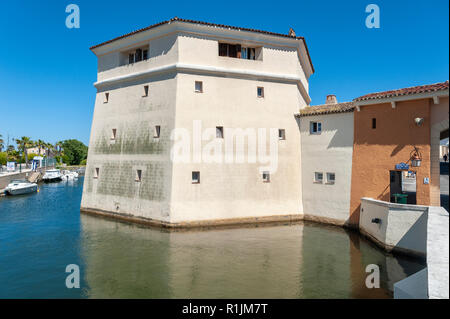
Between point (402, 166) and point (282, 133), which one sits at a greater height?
point (282, 133)

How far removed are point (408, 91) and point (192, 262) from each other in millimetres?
14733

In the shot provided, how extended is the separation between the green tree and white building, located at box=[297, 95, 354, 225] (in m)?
95.5

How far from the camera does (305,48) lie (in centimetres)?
2241

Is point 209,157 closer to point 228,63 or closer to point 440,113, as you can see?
point 228,63

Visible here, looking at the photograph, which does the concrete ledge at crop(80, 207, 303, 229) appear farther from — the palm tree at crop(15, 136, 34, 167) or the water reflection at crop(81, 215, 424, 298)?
the palm tree at crop(15, 136, 34, 167)

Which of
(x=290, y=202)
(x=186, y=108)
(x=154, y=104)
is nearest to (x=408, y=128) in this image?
(x=290, y=202)

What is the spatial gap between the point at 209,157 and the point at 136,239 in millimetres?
6858

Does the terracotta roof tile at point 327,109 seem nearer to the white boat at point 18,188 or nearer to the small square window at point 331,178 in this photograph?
the small square window at point 331,178

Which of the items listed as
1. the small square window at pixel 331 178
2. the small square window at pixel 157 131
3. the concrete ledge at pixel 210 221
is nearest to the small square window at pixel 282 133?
the small square window at pixel 331 178

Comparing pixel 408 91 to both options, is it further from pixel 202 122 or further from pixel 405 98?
pixel 202 122

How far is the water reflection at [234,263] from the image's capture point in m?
10.3

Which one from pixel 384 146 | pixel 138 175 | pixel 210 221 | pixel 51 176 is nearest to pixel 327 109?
pixel 384 146

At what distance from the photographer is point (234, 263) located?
12.7 meters
